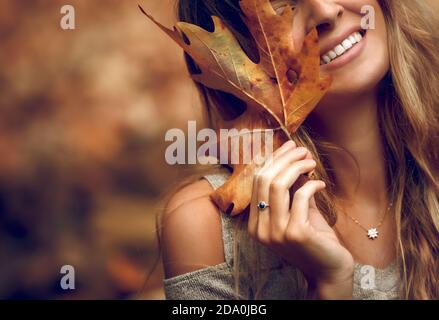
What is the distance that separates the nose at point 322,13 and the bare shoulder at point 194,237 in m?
0.37

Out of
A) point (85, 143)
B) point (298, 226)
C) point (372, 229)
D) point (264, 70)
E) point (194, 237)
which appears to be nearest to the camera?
point (298, 226)

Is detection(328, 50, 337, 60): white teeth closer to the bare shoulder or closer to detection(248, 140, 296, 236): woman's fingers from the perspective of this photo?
detection(248, 140, 296, 236): woman's fingers

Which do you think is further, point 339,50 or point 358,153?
point 358,153

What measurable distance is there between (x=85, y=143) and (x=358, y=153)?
1313 millimetres

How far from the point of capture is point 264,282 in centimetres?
139

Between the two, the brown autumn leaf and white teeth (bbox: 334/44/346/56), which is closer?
the brown autumn leaf

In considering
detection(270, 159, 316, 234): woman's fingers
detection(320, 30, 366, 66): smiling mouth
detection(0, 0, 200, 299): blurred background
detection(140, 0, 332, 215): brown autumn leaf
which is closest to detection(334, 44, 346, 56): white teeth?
detection(320, 30, 366, 66): smiling mouth

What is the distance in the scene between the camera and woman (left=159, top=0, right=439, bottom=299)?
4.06ft

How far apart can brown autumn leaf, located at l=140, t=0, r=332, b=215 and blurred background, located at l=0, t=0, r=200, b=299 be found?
3.65ft

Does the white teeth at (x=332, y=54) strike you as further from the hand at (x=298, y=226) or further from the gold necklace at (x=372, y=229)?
the gold necklace at (x=372, y=229)

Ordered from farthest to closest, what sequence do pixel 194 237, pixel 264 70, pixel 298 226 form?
pixel 194 237, pixel 264 70, pixel 298 226

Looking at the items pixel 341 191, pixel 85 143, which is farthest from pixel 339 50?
pixel 85 143

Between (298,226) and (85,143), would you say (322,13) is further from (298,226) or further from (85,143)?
(85,143)

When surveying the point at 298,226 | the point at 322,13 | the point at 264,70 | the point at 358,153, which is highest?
the point at 322,13
